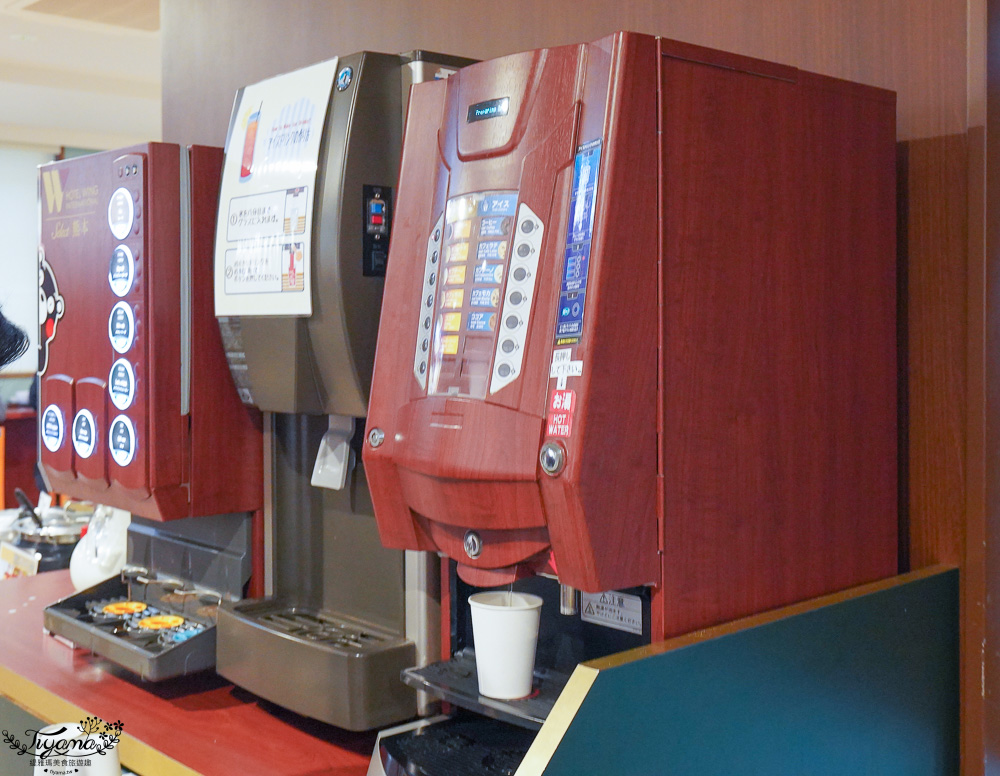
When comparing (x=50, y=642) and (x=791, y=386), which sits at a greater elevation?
(x=791, y=386)

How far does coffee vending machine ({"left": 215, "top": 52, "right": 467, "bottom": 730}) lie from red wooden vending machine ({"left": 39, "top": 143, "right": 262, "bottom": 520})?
0.11 meters

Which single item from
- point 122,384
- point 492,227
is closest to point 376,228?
point 492,227

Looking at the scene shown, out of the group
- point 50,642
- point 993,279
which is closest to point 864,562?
point 993,279

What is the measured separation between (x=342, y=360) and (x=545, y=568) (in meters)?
0.55

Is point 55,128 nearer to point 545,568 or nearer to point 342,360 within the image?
point 342,360

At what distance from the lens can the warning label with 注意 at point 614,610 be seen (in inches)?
A: 50.6

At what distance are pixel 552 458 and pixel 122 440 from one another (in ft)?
3.64

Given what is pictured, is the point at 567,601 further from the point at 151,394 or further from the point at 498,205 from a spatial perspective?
the point at 151,394

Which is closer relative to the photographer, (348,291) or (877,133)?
(877,133)

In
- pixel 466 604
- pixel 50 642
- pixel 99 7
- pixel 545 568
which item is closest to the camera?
pixel 545 568

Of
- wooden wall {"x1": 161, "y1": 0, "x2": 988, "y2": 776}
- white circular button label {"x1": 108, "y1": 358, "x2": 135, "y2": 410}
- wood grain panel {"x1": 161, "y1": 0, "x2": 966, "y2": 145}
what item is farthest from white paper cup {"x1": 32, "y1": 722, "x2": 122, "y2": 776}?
wood grain panel {"x1": 161, "y1": 0, "x2": 966, "y2": 145}

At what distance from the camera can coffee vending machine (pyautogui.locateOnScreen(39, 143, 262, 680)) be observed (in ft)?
6.12

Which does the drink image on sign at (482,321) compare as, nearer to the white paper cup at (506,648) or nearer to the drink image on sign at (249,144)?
the white paper cup at (506,648)

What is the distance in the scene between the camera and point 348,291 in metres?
1.57
